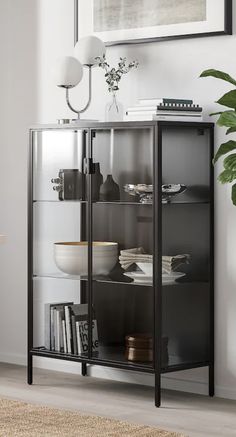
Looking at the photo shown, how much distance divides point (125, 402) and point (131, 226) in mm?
869

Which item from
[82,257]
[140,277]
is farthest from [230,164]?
[82,257]

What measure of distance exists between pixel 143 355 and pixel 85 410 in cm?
42

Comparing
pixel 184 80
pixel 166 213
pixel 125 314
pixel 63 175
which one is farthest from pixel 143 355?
pixel 184 80

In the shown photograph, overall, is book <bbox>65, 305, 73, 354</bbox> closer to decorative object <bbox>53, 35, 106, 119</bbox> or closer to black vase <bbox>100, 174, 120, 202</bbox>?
black vase <bbox>100, 174, 120, 202</bbox>

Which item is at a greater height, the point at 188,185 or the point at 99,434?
the point at 188,185

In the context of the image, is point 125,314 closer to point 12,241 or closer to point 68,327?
point 68,327

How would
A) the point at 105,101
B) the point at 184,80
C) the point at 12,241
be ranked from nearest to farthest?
the point at 184,80
the point at 105,101
the point at 12,241

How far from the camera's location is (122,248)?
15.9 feet

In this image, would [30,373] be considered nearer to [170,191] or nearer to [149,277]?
[149,277]

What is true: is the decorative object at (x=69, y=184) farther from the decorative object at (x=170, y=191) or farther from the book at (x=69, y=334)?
the book at (x=69, y=334)

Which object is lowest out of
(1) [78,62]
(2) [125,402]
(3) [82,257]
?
(2) [125,402]

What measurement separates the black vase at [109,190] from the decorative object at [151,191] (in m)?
0.10

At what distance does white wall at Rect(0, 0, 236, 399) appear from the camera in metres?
4.82

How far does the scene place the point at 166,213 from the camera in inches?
184
